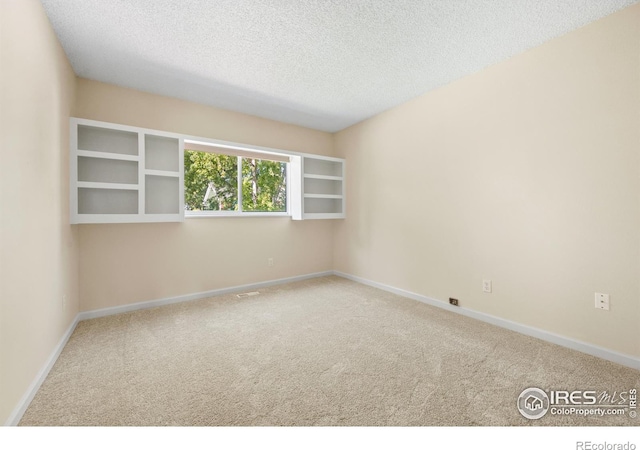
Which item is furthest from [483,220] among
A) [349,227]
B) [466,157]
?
[349,227]

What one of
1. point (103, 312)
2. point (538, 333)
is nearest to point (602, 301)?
point (538, 333)

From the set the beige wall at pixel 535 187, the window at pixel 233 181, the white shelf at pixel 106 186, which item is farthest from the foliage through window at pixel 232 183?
the beige wall at pixel 535 187

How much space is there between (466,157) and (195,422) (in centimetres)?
302

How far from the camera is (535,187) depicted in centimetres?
225

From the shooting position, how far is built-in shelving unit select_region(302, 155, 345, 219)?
4000 millimetres

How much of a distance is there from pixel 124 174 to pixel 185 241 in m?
0.96

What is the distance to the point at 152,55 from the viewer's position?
7.61ft

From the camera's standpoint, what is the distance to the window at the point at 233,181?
343cm

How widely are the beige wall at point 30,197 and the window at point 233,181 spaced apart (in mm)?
1278

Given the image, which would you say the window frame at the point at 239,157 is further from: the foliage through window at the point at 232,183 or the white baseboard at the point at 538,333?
the white baseboard at the point at 538,333

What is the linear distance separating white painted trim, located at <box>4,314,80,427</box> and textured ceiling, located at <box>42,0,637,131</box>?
2349 millimetres

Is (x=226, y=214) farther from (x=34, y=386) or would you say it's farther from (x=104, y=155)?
(x=34, y=386)

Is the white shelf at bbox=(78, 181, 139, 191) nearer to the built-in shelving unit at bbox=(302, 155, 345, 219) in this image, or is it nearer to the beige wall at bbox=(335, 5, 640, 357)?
the built-in shelving unit at bbox=(302, 155, 345, 219)

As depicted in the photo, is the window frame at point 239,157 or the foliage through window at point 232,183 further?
the foliage through window at point 232,183
